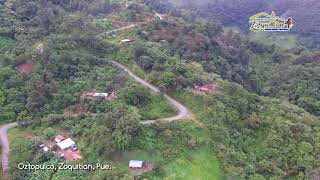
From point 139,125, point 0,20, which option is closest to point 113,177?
point 139,125

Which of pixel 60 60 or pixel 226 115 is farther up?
pixel 60 60

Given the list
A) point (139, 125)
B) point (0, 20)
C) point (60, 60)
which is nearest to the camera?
point (139, 125)

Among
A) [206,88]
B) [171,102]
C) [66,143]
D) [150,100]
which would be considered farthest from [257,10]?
[66,143]

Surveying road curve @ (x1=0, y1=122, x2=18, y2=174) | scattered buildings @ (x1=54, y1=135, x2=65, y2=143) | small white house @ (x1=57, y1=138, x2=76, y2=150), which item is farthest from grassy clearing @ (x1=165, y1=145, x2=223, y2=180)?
road curve @ (x1=0, y1=122, x2=18, y2=174)

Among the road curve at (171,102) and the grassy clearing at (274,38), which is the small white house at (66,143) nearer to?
the road curve at (171,102)

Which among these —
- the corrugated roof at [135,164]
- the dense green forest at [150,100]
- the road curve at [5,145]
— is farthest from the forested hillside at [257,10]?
the road curve at [5,145]

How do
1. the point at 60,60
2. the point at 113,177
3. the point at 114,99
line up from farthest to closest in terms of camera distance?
the point at 60,60 → the point at 114,99 → the point at 113,177

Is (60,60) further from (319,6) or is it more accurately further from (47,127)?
(319,6)
